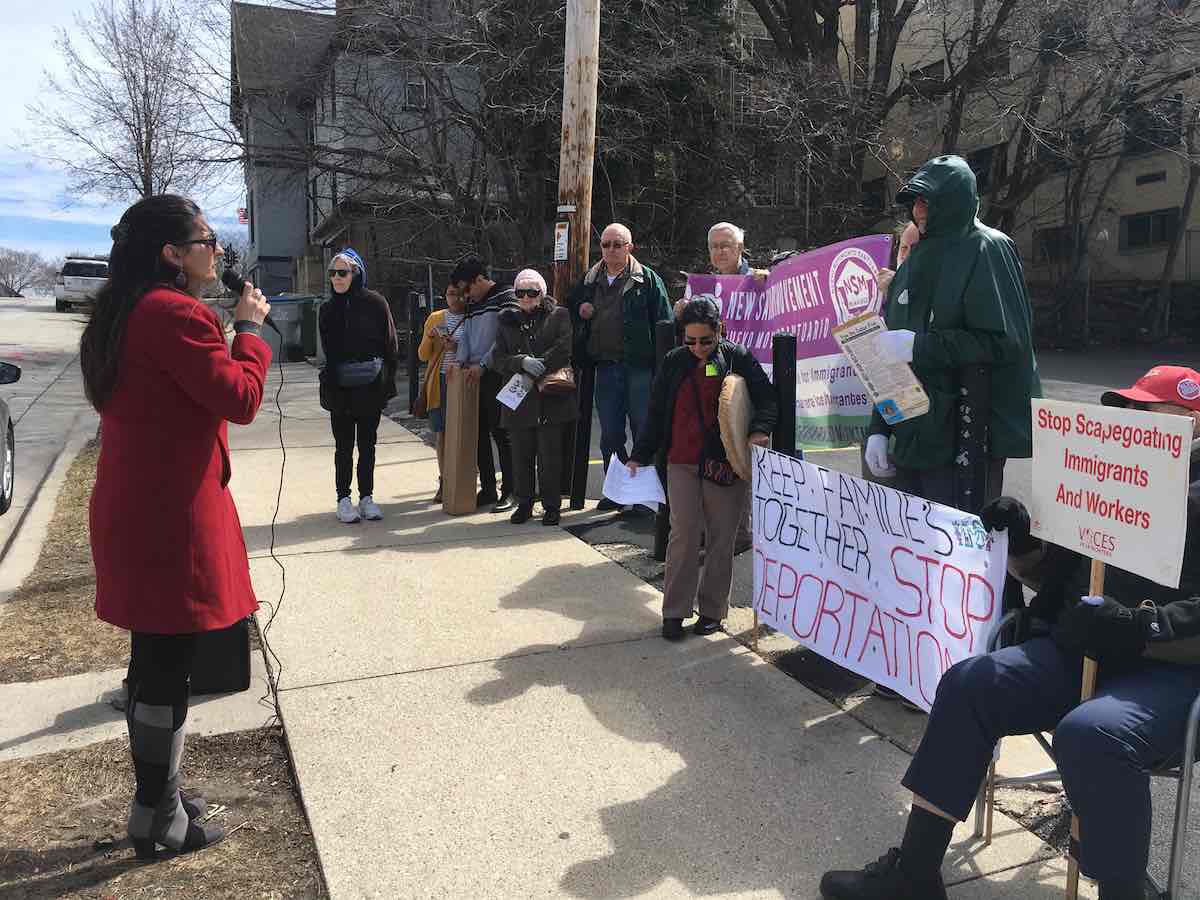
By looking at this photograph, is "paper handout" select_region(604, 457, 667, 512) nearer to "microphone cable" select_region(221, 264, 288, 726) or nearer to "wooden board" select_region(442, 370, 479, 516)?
"wooden board" select_region(442, 370, 479, 516)

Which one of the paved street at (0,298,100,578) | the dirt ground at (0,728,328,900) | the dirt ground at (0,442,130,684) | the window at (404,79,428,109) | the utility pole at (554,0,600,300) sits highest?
the window at (404,79,428,109)

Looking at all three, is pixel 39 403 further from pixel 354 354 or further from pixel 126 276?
pixel 126 276

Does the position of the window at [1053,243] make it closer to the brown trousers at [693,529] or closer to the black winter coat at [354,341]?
the black winter coat at [354,341]

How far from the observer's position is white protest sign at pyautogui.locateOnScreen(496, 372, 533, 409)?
662cm

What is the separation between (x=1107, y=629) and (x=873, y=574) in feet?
4.34

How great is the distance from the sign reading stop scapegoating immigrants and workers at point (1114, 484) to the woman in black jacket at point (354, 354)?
470cm

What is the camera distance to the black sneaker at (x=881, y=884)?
2.53m

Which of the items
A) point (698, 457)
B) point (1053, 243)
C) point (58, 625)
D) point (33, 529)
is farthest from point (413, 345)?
point (1053, 243)

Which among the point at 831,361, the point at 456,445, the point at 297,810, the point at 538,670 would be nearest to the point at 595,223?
the point at 456,445

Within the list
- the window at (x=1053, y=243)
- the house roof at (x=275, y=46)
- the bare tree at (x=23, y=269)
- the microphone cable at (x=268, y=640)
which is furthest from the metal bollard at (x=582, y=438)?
the bare tree at (x=23, y=269)

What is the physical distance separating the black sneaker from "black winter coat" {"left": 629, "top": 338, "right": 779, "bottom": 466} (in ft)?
7.07

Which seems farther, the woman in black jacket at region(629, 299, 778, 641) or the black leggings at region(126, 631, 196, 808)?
the woman in black jacket at region(629, 299, 778, 641)

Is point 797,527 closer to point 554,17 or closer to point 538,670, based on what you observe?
point 538,670

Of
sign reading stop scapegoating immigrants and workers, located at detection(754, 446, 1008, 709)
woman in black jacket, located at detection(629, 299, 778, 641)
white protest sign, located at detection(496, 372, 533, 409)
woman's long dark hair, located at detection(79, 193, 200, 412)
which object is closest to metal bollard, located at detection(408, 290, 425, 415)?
white protest sign, located at detection(496, 372, 533, 409)
